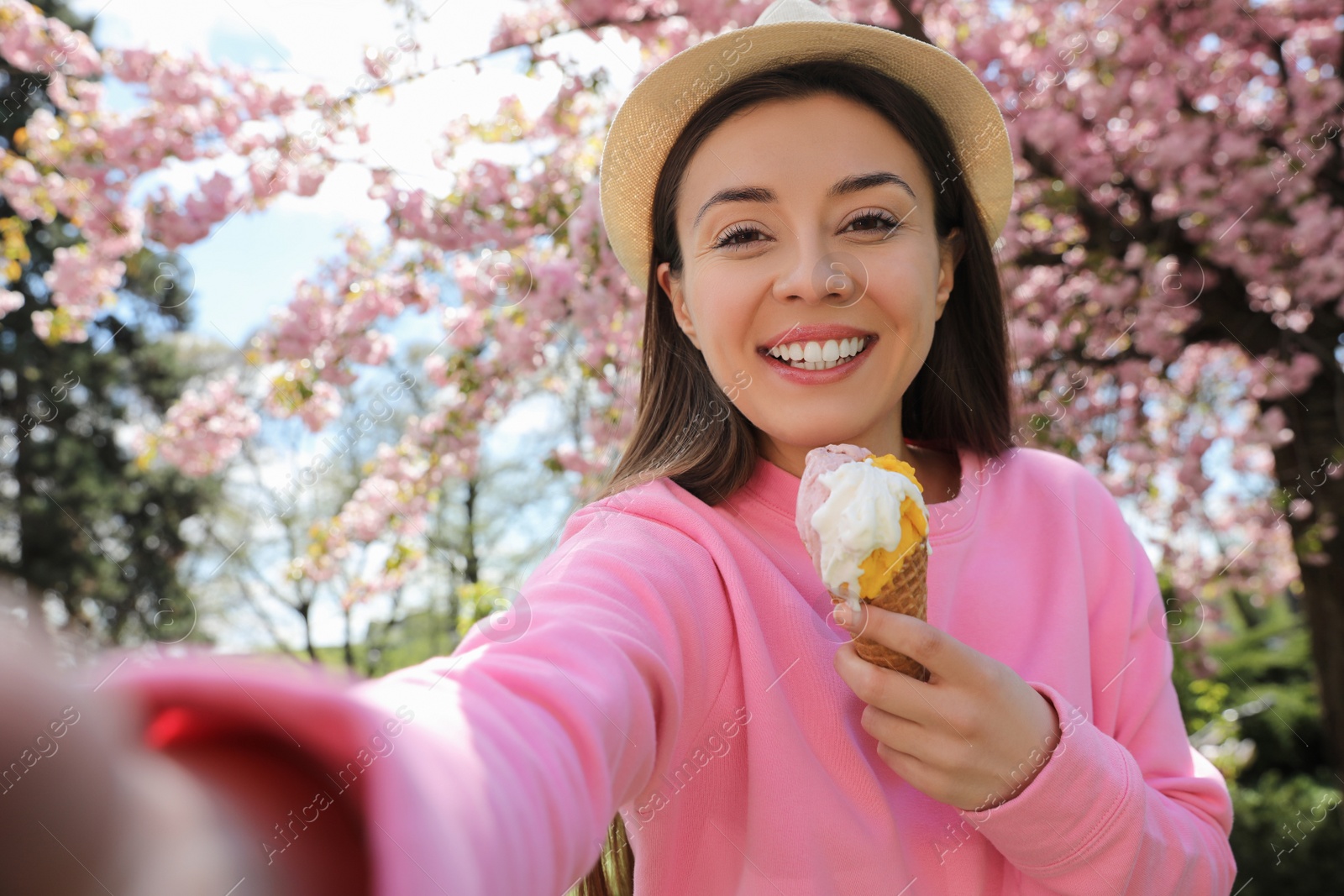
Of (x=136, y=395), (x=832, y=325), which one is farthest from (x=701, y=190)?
(x=136, y=395)

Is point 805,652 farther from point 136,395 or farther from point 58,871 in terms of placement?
point 136,395

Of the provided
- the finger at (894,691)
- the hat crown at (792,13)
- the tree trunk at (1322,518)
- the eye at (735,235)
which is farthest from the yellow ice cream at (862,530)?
the tree trunk at (1322,518)

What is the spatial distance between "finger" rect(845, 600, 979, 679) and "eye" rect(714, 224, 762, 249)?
2.24 ft

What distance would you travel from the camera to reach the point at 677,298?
183 cm

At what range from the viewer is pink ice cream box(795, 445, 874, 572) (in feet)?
4.11

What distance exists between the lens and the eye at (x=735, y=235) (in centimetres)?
158

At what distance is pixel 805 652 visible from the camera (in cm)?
138

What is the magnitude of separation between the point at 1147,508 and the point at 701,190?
466cm

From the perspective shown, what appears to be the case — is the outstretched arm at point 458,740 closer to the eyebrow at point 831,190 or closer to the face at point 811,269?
the face at point 811,269

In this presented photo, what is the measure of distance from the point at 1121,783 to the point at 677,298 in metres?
1.12

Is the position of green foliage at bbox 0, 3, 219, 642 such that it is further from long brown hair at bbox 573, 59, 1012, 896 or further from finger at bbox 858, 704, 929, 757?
finger at bbox 858, 704, 929, 757

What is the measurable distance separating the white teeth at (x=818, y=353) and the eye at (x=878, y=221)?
0.62ft

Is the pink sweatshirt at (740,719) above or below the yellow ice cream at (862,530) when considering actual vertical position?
below

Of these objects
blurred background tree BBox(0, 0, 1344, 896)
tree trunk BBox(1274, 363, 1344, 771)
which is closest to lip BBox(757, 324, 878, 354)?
blurred background tree BBox(0, 0, 1344, 896)
